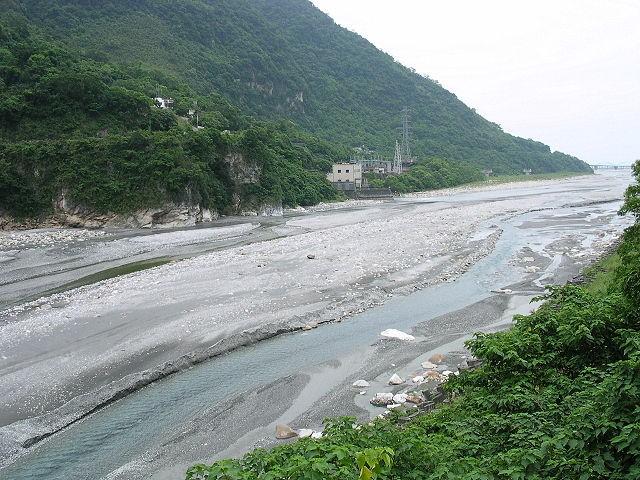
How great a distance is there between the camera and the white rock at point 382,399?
1066 cm

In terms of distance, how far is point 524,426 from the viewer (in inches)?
230

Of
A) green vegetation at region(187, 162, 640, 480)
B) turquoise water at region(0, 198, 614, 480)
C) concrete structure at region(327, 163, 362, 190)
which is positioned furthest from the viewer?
concrete structure at region(327, 163, 362, 190)

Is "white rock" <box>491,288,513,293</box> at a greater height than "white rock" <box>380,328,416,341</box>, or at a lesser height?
greater

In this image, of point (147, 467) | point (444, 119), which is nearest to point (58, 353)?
point (147, 467)

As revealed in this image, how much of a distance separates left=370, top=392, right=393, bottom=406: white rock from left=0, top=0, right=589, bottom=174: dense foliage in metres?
84.2

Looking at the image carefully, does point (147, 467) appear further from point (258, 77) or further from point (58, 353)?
point (258, 77)

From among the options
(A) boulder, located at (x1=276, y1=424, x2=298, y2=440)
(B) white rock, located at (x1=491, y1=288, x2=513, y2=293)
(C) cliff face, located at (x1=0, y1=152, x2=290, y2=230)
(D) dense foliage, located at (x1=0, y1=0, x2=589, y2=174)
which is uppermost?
(D) dense foliage, located at (x1=0, y1=0, x2=589, y2=174)

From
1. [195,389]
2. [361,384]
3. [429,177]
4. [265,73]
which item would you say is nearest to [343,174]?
[429,177]

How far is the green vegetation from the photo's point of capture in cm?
467

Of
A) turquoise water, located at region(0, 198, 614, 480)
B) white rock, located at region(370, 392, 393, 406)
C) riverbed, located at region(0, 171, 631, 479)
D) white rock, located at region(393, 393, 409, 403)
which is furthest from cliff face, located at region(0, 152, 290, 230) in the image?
white rock, located at region(393, 393, 409, 403)

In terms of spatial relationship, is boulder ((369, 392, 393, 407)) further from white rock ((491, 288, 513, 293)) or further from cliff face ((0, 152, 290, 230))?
cliff face ((0, 152, 290, 230))

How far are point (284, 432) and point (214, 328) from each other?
703cm

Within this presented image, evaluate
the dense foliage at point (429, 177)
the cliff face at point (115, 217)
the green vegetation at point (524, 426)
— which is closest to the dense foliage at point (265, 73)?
the dense foliage at point (429, 177)

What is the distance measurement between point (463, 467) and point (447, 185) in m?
118
